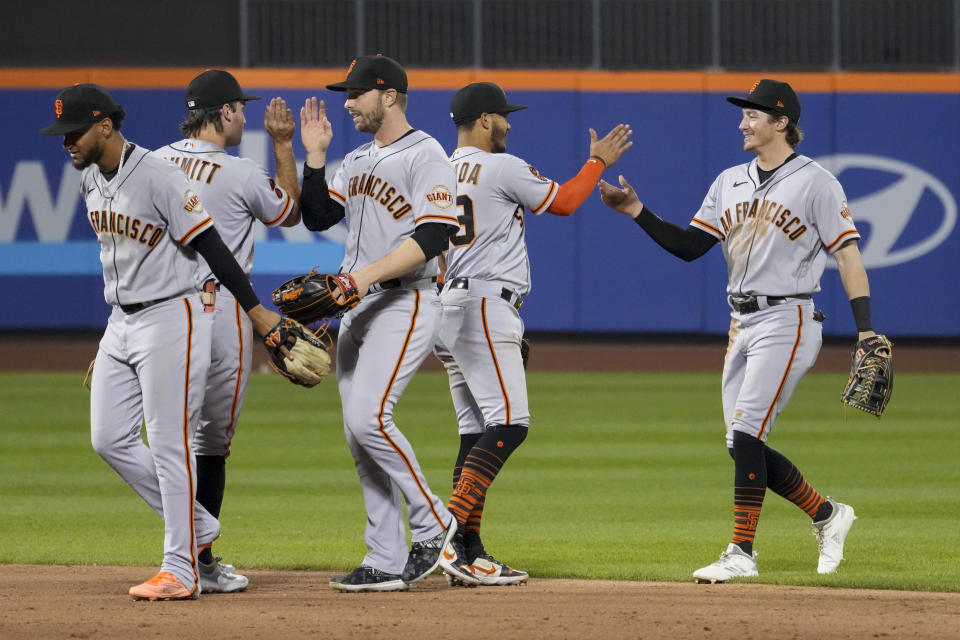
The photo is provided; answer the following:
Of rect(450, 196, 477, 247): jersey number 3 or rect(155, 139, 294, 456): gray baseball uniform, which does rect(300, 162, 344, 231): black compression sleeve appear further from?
rect(450, 196, 477, 247): jersey number 3

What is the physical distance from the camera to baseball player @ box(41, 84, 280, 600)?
4648 millimetres

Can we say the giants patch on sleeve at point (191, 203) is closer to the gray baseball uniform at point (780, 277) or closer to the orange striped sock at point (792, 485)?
the gray baseball uniform at point (780, 277)

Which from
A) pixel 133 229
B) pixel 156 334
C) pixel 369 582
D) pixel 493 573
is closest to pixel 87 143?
pixel 133 229

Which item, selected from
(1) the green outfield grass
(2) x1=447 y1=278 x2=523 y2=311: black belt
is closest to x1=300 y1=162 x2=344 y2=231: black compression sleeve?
(2) x1=447 y1=278 x2=523 y2=311: black belt

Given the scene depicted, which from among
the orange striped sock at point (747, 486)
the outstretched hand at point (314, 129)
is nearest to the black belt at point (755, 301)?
the orange striped sock at point (747, 486)

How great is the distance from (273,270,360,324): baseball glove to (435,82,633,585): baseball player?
2.49 feet

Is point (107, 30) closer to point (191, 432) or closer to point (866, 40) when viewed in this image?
point (866, 40)

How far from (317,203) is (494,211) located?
2.48 feet

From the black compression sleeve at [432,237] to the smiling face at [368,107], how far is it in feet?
1.56

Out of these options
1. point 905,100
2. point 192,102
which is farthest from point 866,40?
point 192,102

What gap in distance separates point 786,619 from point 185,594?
6.60ft

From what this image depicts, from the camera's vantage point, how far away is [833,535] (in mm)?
5672

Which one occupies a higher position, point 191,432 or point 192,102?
point 192,102

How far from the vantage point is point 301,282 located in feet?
15.9
